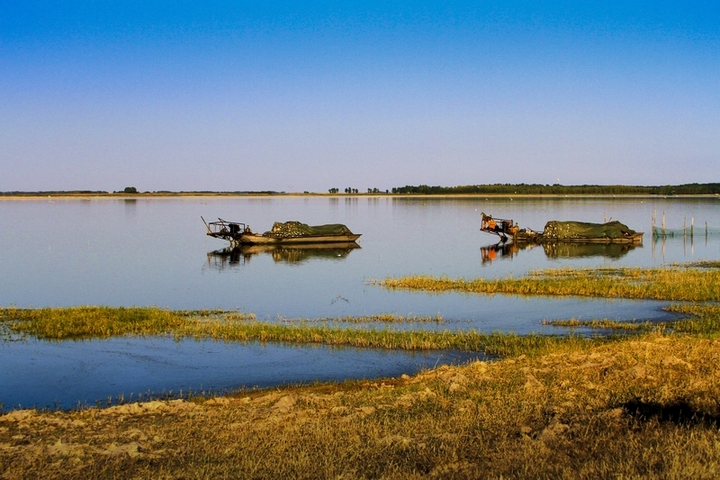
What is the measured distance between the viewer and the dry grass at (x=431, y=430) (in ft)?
26.0

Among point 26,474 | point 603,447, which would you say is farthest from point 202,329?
point 603,447

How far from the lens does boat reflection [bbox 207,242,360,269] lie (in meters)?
48.1

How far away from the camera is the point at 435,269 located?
42281 millimetres

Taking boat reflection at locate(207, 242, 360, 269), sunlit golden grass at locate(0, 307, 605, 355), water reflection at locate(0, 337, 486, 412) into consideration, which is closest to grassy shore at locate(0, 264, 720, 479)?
water reflection at locate(0, 337, 486, 412)

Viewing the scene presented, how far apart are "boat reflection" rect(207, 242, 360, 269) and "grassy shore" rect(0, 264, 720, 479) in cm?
3294

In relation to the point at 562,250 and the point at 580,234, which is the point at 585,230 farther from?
the point at 562,250

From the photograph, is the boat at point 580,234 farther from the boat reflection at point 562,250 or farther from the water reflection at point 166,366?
the water reflection at point 166,366

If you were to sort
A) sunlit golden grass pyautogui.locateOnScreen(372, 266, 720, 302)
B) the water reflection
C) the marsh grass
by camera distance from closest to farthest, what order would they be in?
the water reflection < the marsh grass < sunlit golden grass pyautogui.locateOnScreen(372, 266, 720, 302)

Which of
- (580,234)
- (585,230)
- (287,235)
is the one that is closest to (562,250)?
(580,234)

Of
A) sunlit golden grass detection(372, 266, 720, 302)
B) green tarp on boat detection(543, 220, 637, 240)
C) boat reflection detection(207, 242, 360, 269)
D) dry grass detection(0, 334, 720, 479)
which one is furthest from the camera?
green tarp on boat detection(543, 220, 637, 240)

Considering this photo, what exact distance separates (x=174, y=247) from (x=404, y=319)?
37256 millimetres

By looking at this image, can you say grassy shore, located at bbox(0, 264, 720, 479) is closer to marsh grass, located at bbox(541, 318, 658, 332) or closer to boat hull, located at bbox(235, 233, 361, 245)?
marsh grass, located at bbox(541, 318, 658, 332)

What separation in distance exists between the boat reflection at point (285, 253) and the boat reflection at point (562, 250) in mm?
10668

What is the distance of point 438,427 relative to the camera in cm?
975
